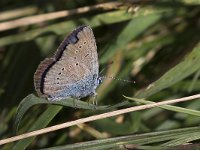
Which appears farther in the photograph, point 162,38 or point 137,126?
point 162,38

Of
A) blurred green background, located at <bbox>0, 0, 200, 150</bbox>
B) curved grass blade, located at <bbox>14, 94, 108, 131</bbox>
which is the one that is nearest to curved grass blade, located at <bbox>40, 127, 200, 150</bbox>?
curved grass blade, located at <bbox>14, 94, 108, 131</bbox>

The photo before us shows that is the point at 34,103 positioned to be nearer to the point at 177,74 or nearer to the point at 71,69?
the point at 71,69

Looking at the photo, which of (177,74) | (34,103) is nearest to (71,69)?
(34,103)

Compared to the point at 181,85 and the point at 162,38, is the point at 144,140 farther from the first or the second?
the point at 162,38

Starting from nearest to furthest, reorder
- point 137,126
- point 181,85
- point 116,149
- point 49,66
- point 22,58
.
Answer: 1. point 116,149
2. point 49,66
3. point 137,126
4. point 181,85
5. point 22,58

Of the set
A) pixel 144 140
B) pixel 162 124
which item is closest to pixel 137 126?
pixel 162 124

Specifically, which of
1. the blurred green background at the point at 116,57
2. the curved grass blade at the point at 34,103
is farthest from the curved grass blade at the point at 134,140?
the blurred green background at the point at 116,57
